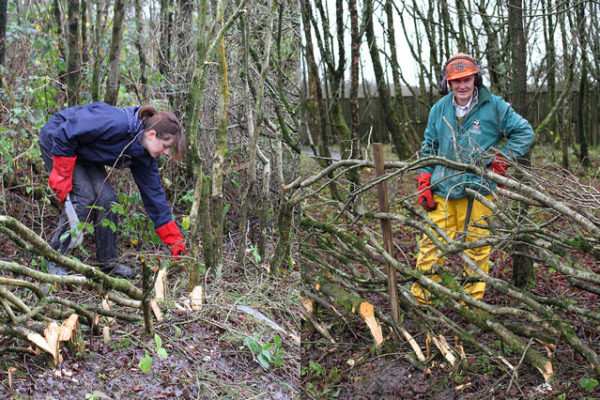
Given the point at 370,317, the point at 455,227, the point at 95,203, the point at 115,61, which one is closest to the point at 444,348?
the point at 370,317

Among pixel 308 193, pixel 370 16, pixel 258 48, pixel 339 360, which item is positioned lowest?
pixel 339 360

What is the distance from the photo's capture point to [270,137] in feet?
5.49

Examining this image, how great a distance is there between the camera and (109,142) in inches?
67.1

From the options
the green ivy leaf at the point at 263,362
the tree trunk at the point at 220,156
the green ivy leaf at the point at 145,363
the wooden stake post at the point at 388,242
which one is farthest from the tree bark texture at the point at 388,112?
the green ivy leaf at the point at 145,363

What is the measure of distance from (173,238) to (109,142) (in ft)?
1.23

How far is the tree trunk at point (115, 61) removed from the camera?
6.40 ft

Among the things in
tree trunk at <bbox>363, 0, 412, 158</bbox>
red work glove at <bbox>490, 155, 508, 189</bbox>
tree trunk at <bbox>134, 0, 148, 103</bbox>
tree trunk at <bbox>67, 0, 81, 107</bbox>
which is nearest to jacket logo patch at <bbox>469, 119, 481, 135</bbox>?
red work glove at <bbox>490, 155, 508, 189</bbox>

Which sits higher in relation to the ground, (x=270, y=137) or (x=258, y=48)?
(x=258, y=48)

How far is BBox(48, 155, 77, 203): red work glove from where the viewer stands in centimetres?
166

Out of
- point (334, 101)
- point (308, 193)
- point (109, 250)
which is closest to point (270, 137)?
point (308, 193)

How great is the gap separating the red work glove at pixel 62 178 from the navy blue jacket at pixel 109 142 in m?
0.03

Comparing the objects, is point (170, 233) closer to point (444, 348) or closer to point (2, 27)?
point (444, 348)

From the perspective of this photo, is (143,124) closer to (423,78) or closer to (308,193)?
(308,193)

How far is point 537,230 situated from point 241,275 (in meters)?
0.98
